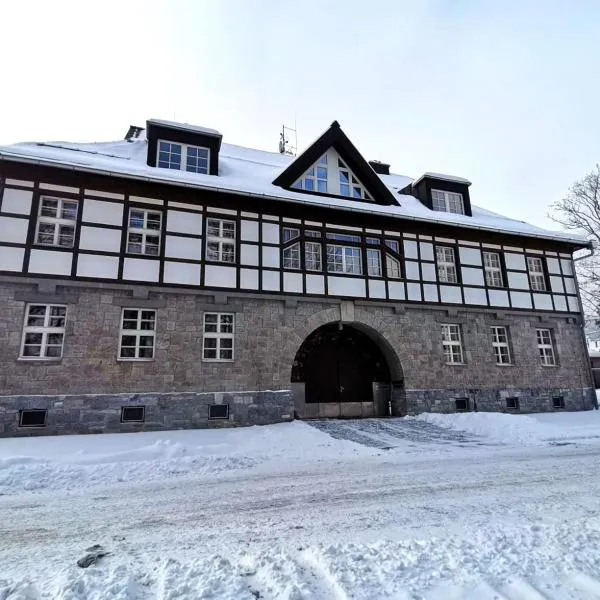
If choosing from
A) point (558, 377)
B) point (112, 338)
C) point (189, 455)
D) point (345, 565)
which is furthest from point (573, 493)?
point (558, 377)

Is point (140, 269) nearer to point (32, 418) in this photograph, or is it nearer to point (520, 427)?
point (32, 418)

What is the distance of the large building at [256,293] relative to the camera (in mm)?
10633

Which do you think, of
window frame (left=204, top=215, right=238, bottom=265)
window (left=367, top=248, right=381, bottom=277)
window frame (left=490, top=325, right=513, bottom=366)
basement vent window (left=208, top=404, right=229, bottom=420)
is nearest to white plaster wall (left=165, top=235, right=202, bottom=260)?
window frame (left=204, top=215, right=238, bottom=265)

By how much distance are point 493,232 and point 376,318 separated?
622 centimetres

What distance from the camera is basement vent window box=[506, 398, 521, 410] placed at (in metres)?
14.7

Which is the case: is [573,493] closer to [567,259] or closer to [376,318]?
[376,318]

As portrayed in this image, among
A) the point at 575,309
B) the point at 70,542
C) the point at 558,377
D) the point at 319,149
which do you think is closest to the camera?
the point at 70,542

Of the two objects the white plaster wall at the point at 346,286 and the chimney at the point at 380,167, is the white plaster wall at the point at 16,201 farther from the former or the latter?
the chimney at the point at 380,167

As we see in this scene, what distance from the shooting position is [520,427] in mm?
10992

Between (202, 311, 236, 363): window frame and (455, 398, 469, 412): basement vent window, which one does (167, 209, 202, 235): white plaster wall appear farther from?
(455, 398, 469, 412): basement vent window

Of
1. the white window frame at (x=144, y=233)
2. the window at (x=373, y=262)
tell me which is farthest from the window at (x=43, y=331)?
the window at (x=373, y=262)

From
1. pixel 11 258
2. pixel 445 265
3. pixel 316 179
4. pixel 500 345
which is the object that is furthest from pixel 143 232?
pixel 500 345

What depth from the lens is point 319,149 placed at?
1467 centimetres

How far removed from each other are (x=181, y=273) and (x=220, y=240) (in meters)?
1.68
